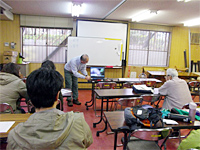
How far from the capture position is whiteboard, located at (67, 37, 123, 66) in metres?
5.71

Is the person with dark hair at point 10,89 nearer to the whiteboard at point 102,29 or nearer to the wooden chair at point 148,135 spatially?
the wooden chair at point 148,135

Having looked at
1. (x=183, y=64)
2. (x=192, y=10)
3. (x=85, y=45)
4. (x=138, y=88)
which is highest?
(x=192, y=10)

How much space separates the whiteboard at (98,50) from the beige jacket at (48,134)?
5015 mm

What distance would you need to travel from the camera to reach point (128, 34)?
6195mm

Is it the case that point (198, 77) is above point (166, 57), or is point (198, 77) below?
below

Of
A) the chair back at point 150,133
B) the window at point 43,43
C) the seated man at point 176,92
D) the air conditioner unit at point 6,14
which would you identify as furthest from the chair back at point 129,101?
the air conditioner unit at point 6,14

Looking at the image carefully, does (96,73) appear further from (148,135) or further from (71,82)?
(148,135)

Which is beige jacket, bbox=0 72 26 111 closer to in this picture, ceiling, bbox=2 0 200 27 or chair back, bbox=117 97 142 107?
chair back, bbox=117 97 142 107

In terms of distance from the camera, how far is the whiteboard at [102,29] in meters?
5.85

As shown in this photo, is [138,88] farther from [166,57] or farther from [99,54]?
[166,57]

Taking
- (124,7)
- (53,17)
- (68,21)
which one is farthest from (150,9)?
(53,17)

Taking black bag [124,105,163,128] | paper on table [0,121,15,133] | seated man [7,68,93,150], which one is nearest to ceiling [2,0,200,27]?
black bag [124,105,163,128]

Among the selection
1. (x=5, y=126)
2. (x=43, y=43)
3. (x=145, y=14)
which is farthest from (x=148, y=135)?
(x=43, y=43)

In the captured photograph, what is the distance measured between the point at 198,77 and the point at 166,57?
1455 mm
